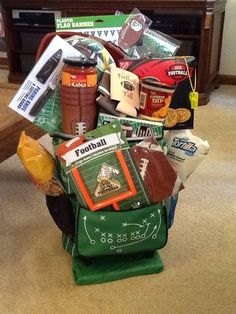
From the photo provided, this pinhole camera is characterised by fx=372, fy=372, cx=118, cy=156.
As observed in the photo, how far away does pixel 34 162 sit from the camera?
3.33 feet

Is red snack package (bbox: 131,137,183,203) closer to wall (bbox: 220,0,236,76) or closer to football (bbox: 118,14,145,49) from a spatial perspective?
football (bbox: 118,14,145,49)

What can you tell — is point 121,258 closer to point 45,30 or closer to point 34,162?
point 34,162

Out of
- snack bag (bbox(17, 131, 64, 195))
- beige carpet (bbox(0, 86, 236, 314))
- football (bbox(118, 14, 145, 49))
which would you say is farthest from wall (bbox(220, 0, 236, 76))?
snack bag (bbox(17, 131, 64, 195))

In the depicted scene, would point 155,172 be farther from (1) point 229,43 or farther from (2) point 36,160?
(1) point 229,43

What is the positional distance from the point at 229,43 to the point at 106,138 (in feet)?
7.74

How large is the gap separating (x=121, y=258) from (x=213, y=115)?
1517 mm

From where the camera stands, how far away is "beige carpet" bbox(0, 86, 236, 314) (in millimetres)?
1042

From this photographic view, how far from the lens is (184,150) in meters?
1.09

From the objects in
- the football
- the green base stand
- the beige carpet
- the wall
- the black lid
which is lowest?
the beige carpet

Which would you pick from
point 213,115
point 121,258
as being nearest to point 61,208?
point 121,258

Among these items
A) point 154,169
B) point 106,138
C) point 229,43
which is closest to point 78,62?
point 106,138

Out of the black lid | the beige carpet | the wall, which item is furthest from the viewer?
the wall

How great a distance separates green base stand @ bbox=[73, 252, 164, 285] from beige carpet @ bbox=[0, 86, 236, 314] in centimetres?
2

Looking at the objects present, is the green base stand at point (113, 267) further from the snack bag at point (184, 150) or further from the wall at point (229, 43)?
the wall at point (229, 43)
